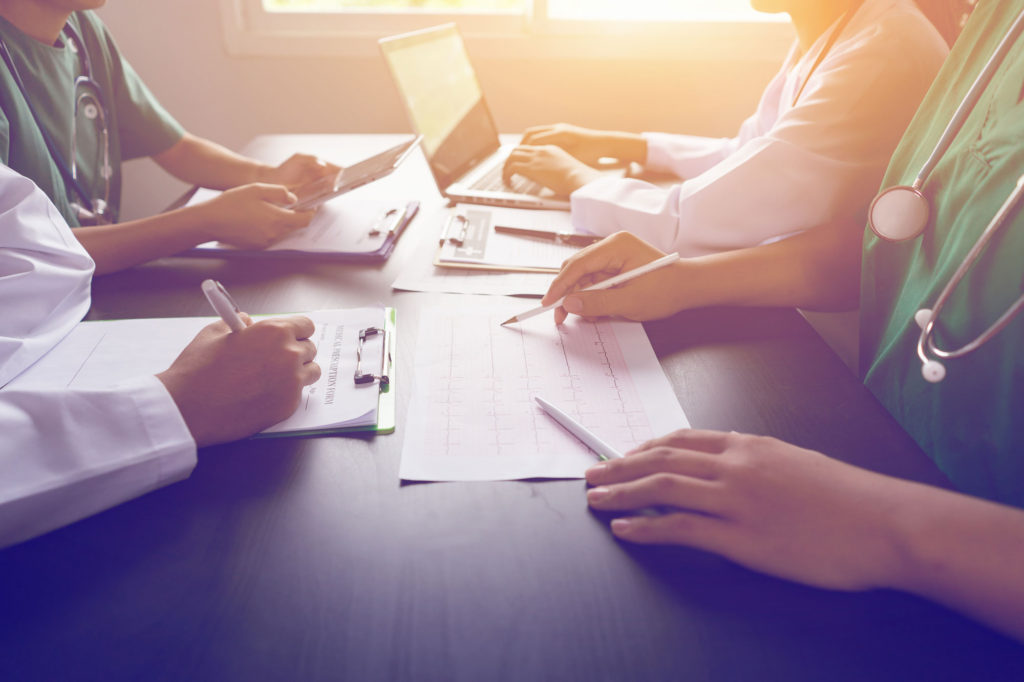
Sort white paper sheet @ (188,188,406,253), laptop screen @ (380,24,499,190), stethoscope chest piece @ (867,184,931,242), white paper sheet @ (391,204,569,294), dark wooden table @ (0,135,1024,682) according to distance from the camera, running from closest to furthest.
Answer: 1. dark wooden table @ (0,135,1024,682)
2. stethoscope chest piece @ (867,184,931,242)
3. white paper sheet @ (391,204,569,294)
4. white paper sheet @ (188,188,406,253)
5. laptop screen @ (380,24,499,190)

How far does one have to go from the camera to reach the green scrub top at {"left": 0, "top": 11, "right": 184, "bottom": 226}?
2.98 feet

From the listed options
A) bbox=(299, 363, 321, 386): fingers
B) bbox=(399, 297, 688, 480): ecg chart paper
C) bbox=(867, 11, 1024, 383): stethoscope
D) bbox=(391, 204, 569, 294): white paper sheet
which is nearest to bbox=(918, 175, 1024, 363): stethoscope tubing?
bbox=(867, 11, 1024, 383): stethoscope

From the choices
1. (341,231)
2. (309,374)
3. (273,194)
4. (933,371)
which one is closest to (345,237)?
(341,231)

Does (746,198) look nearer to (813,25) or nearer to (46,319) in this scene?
(813,25)

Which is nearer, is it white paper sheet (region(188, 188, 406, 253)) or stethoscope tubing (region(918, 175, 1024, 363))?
stethoscope tubing (region(918, 175, 1024, 363))

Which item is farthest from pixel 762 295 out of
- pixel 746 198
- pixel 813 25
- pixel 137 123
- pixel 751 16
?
pixel 751 16

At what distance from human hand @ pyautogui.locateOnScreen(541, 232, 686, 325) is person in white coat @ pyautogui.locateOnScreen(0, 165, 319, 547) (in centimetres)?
30

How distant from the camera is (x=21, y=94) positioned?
0.93m

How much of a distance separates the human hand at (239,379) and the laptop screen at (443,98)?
658 mm

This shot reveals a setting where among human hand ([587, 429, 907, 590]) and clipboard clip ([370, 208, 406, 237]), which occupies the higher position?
clipboard clip ([370, 208, 406, 237])

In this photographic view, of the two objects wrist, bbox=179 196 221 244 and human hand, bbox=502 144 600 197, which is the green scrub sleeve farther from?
human hand, bbox=502 144 600 197

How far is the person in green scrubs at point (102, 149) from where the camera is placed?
887 millimetres

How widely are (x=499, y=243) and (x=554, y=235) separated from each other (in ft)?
0.32

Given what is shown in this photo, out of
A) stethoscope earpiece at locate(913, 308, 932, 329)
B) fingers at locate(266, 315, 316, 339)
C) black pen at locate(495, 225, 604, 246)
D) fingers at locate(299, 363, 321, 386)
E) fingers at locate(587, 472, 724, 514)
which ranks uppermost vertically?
black pen at locate(495, 225, 604, 246)
